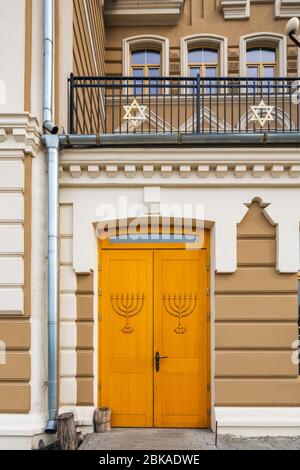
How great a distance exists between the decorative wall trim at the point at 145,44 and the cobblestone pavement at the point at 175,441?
7794mm

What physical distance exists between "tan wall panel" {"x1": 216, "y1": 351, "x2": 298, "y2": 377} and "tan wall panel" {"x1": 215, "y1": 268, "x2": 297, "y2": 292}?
89cm

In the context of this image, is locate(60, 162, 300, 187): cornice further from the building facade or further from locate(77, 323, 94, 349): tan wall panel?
locate(77, 323, 94, 349): tan wall panel

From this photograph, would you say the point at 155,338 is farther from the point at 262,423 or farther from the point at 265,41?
the point at 265,41

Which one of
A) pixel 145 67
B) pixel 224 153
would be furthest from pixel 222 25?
pixel 224 153

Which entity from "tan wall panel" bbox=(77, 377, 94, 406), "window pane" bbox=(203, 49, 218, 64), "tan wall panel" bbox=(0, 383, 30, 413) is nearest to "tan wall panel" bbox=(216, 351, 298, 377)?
"tan wall panel" bbox=(77, 377, 94, 406)

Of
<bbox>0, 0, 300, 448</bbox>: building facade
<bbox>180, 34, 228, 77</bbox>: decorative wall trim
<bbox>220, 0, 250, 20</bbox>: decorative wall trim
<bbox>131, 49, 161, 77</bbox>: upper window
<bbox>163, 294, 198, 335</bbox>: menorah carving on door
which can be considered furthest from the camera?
<bbox>131, 49, 161, 77</bbox>: upper window

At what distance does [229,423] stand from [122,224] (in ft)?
10.4

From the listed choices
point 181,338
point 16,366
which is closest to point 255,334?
point 181,338

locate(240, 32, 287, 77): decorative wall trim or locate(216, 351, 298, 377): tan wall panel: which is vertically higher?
locate(240, 32, 287, 77): decorative wall trim

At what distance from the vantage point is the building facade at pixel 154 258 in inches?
215

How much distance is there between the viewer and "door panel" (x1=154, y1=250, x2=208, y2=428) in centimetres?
604

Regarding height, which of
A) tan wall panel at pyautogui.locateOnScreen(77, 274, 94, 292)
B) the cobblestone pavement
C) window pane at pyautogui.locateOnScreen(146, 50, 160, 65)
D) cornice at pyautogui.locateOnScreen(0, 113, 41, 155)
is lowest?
the cobblestone pavement

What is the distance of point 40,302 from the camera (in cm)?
553
